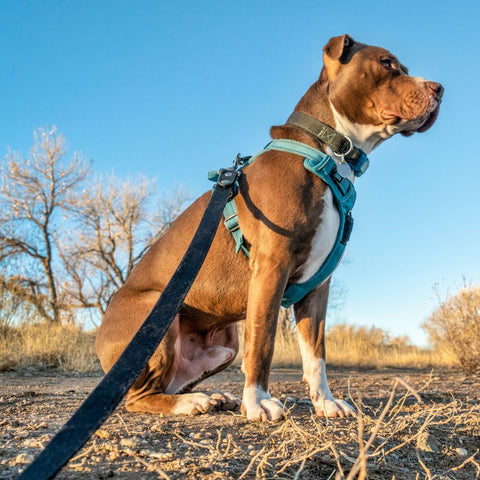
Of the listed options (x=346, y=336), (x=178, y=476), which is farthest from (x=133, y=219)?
(x=178, y=476)

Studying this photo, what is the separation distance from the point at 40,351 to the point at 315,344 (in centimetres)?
713

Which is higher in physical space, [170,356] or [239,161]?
[239,161]

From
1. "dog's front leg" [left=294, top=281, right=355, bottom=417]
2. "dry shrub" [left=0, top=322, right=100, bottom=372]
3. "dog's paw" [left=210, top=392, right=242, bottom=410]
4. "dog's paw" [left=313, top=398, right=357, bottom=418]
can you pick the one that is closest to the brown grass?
"dry shrub" [left=0, top=322, right=100, bottom=372]

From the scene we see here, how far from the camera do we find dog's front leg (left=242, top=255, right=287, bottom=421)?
8.41ft

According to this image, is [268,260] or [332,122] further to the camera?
[332,122]

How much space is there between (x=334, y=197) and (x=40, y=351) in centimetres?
759

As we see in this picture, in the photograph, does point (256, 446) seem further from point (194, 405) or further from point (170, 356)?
point (170, 356)

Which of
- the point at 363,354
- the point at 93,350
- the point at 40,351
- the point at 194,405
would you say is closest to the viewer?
the point at 194,405

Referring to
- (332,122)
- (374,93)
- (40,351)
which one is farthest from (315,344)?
(40,351)

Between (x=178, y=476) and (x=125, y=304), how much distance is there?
5.63 feet

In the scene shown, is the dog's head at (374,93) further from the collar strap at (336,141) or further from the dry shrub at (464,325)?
the dry shrub at (464,325)

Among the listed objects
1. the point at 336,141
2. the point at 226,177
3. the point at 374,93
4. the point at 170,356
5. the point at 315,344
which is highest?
the point at 374,93

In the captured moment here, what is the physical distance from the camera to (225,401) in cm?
304

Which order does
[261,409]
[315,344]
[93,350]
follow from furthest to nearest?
1. [93,350]
2. [315,344]
3. [261,409]
